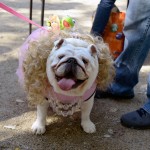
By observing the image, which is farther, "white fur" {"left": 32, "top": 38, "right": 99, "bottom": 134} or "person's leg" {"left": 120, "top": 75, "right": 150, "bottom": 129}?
"person's leg" {"left": 120, "top": 75, "right": 150, "bottom": 129}

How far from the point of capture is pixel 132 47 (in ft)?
7.34

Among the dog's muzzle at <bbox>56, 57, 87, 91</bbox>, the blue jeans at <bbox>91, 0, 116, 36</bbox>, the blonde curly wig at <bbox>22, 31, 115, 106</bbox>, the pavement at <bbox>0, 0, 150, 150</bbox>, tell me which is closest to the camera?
the dog's muzzle at <bbox>56, 57, 87, 91</bbox>

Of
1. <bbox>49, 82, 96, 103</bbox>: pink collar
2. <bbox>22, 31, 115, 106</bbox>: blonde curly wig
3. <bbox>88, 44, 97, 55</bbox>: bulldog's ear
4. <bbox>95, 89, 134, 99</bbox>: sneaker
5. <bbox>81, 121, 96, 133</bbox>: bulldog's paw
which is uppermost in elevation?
<bbox>88, 44, 97, 55</bbox>: bulldog's ear

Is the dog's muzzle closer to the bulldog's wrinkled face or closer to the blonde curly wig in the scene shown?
the bulldog's wrinkled face

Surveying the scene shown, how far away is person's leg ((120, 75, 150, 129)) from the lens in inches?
84.2

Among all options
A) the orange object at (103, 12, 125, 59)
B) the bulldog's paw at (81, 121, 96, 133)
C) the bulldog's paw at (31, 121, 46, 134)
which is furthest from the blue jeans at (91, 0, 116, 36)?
the bulldog's paw at (31, 121, 46, 134)

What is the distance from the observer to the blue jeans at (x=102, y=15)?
2.70 metres

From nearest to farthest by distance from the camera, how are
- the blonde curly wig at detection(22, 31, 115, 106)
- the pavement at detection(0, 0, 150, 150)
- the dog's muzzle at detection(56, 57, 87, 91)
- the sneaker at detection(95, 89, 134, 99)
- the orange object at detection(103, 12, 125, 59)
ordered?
the dog's muzzle at detection(56, 57, 87, 91) < the blonde curly wig at detection(22, 31, 115, 106) < the pavement at detection(0, 0, 150, 150) < the sneaker at detection(95, 89, 134, 99) < the orange object at detection(103, 12, 125, 59)

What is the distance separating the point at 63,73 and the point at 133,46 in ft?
2.35

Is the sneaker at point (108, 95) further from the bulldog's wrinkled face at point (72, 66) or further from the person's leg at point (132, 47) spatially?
the bulldog's wrinkled face at point (72, 66)

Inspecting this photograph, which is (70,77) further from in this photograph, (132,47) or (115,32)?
(115,32)

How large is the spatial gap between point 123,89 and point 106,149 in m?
0.59

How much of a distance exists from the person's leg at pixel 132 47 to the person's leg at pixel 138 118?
0.81ft

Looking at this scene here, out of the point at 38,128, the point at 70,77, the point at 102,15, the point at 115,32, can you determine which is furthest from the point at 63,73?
the point at 115,32
